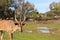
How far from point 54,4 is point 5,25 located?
82.0 metres

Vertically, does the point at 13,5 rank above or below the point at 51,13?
above

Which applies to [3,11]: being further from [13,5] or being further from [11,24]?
[11,24]

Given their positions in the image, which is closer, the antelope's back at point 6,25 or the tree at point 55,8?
the antelope's back at point 6,25

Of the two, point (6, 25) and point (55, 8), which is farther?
point (55, 8)

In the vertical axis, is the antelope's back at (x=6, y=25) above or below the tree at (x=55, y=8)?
above

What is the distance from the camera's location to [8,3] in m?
57.8

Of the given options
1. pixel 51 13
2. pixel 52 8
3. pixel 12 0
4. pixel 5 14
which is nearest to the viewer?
pixel 5 14

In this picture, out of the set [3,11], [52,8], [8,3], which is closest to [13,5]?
[8,3]

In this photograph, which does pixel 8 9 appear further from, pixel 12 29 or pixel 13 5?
pixel 12 29

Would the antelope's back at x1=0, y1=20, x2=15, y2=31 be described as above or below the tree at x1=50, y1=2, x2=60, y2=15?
above

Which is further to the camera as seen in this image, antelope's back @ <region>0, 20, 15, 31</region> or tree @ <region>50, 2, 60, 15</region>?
tree @ <region>50, 2, 60, 15</region>

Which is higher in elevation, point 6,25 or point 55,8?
point 6,25

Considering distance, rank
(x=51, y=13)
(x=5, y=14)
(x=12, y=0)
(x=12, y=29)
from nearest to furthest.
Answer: (x=12, y=29) < (x=5, y=14) < (x=12, y=0) < (x=51, y=13)

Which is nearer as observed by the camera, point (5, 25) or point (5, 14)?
point (5, 25)
